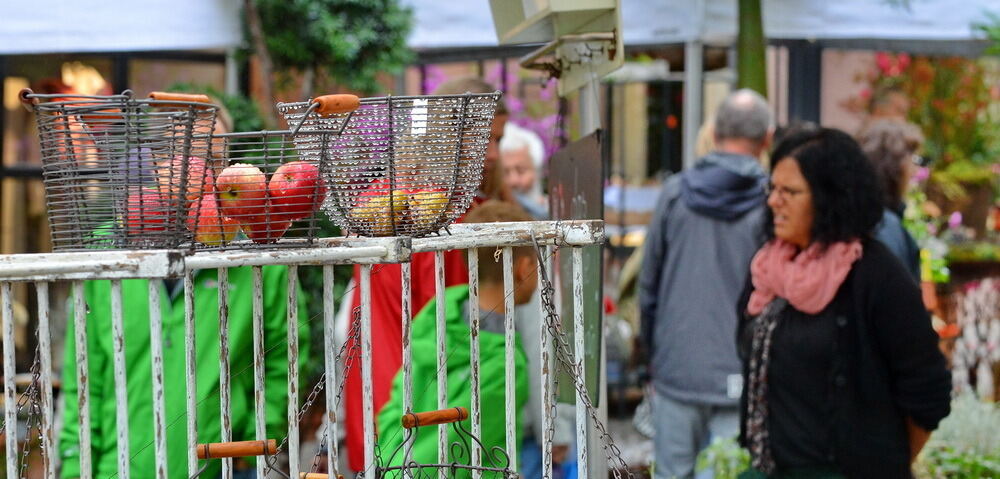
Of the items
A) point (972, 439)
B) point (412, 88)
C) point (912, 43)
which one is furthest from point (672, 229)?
point (412, 88)

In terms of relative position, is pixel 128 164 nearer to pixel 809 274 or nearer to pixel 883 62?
pixel 809 274

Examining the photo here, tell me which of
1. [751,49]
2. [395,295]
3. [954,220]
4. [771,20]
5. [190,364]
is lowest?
[954,220]

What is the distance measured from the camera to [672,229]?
398 centimetres

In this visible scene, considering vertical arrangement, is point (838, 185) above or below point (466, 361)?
above

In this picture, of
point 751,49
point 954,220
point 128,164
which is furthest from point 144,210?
point 954,220

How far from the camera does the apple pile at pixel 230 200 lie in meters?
1.70

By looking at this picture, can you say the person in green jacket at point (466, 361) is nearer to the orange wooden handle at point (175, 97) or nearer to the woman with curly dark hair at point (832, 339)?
the woman with curly dark hair at point (832, 339)

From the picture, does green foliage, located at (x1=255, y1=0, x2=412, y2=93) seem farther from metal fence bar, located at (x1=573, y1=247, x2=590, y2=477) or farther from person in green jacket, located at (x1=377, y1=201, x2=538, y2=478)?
metal fence bar, located at (x1=573, y1=247, x2=590, y2=477)

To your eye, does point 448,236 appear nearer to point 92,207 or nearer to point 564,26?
point 92,207

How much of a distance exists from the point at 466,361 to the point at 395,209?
99cm

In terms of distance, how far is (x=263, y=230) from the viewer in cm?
177

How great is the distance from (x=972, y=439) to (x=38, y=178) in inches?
152

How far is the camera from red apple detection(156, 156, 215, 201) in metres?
1.68

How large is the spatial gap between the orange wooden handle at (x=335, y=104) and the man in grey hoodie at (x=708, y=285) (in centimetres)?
233
